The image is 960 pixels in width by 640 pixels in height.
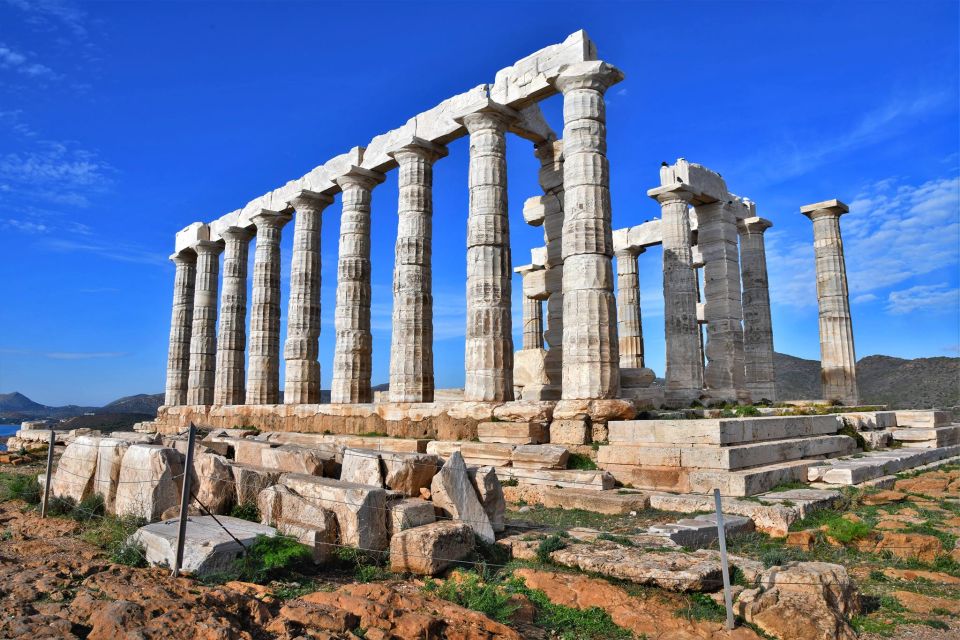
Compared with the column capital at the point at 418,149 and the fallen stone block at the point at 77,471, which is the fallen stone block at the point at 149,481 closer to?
the fallen stone block at the point at 77,471

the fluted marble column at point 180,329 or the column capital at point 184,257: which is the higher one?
the column capital at point 184,257

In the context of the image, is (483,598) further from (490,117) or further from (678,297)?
(678,297)

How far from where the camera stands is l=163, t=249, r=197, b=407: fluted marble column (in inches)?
1191

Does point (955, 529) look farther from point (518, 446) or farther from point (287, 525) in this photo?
point (287, 525)

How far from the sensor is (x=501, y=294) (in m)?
17.0

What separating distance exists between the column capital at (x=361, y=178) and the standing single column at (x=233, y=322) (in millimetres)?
7721

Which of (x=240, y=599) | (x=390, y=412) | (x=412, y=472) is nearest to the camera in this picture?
(x=240, y=599)

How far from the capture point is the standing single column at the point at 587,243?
14773mm

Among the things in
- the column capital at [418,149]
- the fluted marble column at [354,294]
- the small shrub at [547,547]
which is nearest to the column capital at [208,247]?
the fluted marble column at [354,294]

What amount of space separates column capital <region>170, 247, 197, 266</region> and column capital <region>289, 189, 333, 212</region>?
376 inches

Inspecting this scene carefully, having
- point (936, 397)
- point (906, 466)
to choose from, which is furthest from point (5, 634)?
point (936, 397)

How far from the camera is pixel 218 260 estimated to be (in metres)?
30.3

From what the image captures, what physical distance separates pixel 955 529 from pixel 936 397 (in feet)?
154

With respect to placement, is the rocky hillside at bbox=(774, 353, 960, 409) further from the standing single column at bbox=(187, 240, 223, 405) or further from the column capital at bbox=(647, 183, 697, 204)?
the standing single column at bbox=(187, 240, 223, 405)
